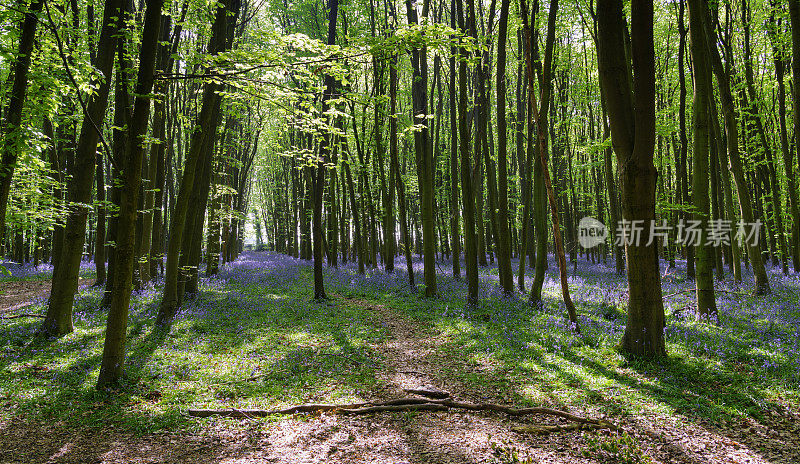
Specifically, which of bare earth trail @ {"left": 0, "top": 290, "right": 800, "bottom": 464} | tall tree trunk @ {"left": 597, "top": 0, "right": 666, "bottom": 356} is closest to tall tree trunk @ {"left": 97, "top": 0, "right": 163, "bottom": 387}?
bare earth trail @ {"left": 0, "top": 290, "right": 800, "bottom": 464}

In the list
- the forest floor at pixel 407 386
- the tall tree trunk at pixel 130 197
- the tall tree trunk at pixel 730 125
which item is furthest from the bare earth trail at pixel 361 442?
the tall tree trunk at pixel 730 125

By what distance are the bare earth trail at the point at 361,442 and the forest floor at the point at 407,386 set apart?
0.9 inches

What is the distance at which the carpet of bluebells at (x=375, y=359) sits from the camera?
5328mm

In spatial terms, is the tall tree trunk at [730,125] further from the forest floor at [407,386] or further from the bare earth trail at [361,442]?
the bare earth trail at [361,442]

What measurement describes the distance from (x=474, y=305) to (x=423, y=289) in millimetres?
3620

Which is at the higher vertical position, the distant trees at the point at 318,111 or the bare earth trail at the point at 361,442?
the distant trees at the point at 318,111

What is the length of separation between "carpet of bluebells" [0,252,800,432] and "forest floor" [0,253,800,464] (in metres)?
0.03

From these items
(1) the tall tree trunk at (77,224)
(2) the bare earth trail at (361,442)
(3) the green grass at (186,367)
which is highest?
(1) the tall tree trunk at (77,224)

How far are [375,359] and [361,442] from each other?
3.02 meters

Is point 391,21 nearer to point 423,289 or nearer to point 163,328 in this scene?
point 423,289

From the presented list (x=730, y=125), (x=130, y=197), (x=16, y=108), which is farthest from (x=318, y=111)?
(x=730, y=125)

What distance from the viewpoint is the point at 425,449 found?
436cm

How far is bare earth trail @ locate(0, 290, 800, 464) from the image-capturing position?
163 inches

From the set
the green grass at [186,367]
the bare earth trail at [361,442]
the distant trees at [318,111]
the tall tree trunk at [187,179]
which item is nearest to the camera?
the bare earth trail at [361,442]
